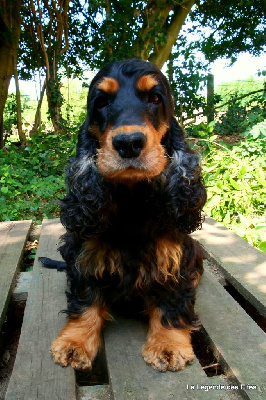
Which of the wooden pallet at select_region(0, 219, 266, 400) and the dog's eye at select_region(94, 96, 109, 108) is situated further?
the dog's eye at select_region(94, 96, 109, 108)

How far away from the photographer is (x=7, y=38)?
19.5ft

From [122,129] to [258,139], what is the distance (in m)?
3.67

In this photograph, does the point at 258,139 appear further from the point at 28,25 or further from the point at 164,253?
the point at 28,25

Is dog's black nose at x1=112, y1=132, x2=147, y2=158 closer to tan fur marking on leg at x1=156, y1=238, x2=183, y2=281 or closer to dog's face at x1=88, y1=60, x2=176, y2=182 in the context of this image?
dog's face at x1=88, y1=60, x2=176, y2=182

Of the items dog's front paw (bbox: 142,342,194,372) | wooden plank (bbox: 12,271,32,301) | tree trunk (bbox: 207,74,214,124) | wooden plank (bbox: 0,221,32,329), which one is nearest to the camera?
dog's front paw (bbox: 142,342,194,372)

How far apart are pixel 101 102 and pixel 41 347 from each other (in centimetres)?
111

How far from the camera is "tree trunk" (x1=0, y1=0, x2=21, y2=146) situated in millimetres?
5681

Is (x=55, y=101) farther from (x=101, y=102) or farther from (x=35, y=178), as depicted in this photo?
(x=101, y=102)

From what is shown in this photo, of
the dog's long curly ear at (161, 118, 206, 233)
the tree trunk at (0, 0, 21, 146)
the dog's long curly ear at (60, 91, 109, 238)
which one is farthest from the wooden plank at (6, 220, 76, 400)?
the tree trunk at (0, 0, 21, 146)

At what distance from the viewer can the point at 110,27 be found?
18.8 feet

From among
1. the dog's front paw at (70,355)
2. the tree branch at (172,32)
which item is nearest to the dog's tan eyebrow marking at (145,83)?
the dog's front paw at (70,355)

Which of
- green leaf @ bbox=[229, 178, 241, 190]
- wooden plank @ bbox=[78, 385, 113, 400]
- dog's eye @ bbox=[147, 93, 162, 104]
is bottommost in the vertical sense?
wooden plank @ bbox=[78, 385, 113, 400]

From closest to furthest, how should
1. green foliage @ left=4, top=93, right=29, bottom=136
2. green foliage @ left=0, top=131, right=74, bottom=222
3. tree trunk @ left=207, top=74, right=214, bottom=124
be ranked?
green foliage @ left=0, top=131, right=74, bottom=222 < green foliage @ left=4, top=93, right=29, bottom=136 < tree trunk @ left=207, top=74, right=214, bottom=124

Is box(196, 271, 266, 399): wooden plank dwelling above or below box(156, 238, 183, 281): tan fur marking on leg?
below
